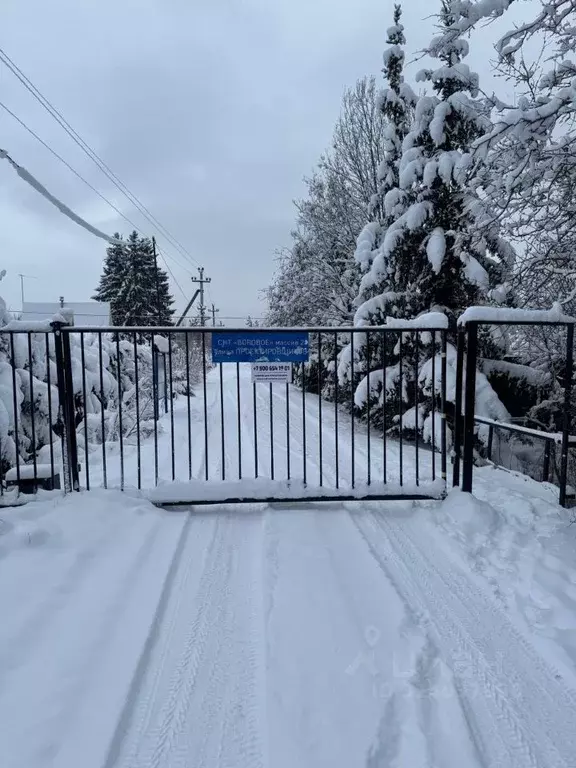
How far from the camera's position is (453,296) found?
33.8 feet

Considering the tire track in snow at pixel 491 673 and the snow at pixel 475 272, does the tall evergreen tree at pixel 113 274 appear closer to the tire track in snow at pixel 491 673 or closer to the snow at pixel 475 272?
the snow at pixel 475 272

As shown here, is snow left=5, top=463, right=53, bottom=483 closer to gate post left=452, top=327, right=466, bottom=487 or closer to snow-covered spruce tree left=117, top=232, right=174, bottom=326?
gate post left=452, top=327, right=466, bottom=487

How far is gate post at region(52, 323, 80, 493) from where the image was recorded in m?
4.46

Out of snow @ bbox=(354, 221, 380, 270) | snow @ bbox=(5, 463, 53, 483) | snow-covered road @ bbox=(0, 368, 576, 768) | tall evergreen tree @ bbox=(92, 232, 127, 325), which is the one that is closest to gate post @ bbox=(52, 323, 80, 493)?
snow @ bbox=(5, 463, 53, 483)

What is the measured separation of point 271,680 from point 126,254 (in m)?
46.9

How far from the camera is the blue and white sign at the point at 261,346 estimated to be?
4.65m

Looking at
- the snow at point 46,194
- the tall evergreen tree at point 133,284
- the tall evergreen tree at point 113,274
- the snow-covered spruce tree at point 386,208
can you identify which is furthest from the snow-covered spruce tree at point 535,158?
the tall evergreen tree at point 113,274

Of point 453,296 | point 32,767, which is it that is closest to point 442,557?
point 32,767

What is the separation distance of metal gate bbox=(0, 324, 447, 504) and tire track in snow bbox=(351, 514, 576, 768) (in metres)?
1.48

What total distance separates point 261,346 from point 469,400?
6.71ft

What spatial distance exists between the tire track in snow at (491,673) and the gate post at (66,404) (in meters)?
2.98

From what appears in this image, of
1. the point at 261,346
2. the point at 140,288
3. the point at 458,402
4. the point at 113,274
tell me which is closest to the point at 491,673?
the point at 458,402

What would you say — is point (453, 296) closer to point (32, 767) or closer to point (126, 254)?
point (32, 767)

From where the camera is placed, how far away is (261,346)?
4.71m
